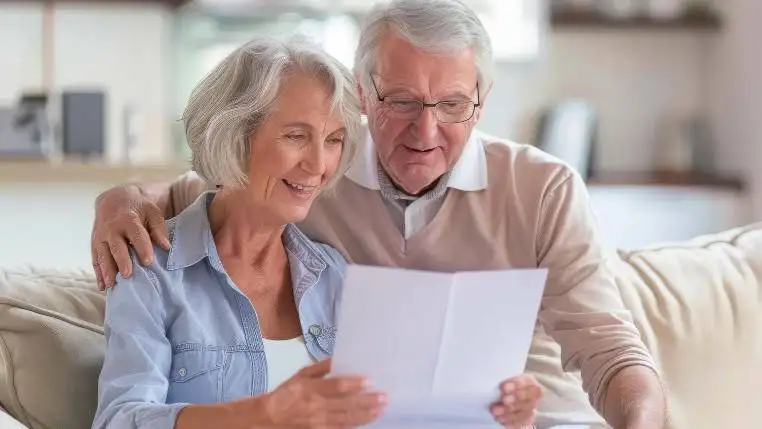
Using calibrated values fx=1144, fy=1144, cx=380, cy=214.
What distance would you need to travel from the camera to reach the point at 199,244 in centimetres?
179

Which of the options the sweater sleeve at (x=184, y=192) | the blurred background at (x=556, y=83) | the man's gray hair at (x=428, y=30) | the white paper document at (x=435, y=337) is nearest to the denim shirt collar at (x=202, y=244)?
the sweater sleeve at (x=184, y=192)

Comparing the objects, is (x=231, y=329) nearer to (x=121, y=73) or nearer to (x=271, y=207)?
(x=271, y=207)

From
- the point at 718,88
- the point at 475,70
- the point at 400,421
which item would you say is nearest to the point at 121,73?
the point at 718,88

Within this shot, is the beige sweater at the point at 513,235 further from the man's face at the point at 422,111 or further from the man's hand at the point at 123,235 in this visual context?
the man's hand at the point at 123,235

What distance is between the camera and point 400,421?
1.51 metres

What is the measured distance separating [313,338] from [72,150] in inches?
107

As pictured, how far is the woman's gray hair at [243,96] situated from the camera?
1.72 meters

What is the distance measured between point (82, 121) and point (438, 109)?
263cm

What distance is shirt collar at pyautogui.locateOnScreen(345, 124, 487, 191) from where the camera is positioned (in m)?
2.09

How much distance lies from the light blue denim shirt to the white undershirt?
0.01m

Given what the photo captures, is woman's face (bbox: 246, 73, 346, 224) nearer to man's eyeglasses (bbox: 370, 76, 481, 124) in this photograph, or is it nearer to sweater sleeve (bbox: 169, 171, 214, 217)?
man's eyeglasses (bbox: 370, 76, 481, 124)

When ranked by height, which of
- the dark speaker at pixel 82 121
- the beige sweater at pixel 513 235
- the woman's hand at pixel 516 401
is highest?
the beige sweater at pixel 513 235

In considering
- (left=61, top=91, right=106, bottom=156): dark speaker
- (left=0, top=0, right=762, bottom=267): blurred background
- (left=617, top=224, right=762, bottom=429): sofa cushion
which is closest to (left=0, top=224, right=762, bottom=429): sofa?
(left=617, top=224, right=762, bottom=429): sofa cushion

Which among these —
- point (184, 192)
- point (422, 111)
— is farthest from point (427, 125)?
point (184, 192)
